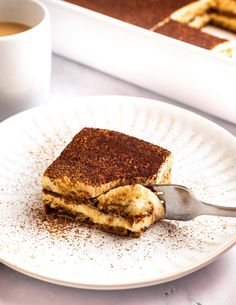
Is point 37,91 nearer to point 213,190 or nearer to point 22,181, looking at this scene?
point 22,181

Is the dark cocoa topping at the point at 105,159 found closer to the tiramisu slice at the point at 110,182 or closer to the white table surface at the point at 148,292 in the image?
the tiramisu slice at the point at 110,182

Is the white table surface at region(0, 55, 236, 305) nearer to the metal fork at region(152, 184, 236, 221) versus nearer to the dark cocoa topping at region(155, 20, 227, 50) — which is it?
the metal fork at region(152, 184, 236, 221)

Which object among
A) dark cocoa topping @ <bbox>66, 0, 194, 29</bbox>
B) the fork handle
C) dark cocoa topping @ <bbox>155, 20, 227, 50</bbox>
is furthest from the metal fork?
dark cocoa topping @ <bbox>66, 0, 194, 29</bbox>

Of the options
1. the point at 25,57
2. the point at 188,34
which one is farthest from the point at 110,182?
the point at 188,34

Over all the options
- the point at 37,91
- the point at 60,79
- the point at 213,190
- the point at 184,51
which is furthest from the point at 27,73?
the point at 213,190

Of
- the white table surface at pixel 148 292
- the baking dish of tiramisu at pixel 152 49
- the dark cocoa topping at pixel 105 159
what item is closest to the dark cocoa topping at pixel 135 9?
the baking dish of tiramisu at pixel 152 49

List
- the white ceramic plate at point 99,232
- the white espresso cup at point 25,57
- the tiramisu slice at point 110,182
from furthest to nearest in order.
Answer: the white espresso cup at point 25,57 < the tiramisu slice at point 110,182 < the white ceramic plate at point 99,232
